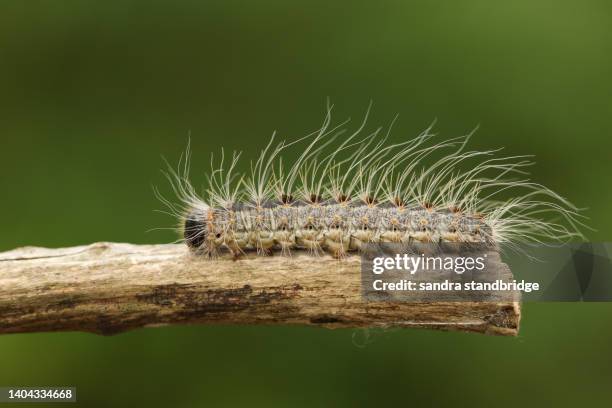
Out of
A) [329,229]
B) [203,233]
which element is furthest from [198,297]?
[329,229]

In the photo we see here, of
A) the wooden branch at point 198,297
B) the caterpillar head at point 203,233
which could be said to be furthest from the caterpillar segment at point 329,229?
the wooden branch at point 198,297

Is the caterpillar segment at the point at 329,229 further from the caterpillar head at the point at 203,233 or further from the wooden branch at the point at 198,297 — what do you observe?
the wooden branch at the point at 198,297

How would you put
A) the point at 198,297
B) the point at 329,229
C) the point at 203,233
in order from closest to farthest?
the point at 198,297 → the point at 329,229 → the point at 203,233

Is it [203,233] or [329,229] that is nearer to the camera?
[329,229]

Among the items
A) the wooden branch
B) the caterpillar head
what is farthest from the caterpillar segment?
the wooden branch

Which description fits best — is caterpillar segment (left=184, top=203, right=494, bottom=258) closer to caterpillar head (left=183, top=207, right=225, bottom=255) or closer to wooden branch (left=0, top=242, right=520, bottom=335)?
caterpillar head (left=183, top=207, right=225, bottom=255)

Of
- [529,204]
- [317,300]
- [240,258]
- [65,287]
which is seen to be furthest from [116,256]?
[529,204]

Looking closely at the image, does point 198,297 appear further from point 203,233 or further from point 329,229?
point 329,229

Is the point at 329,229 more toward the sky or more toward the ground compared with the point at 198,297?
more toward the sky
